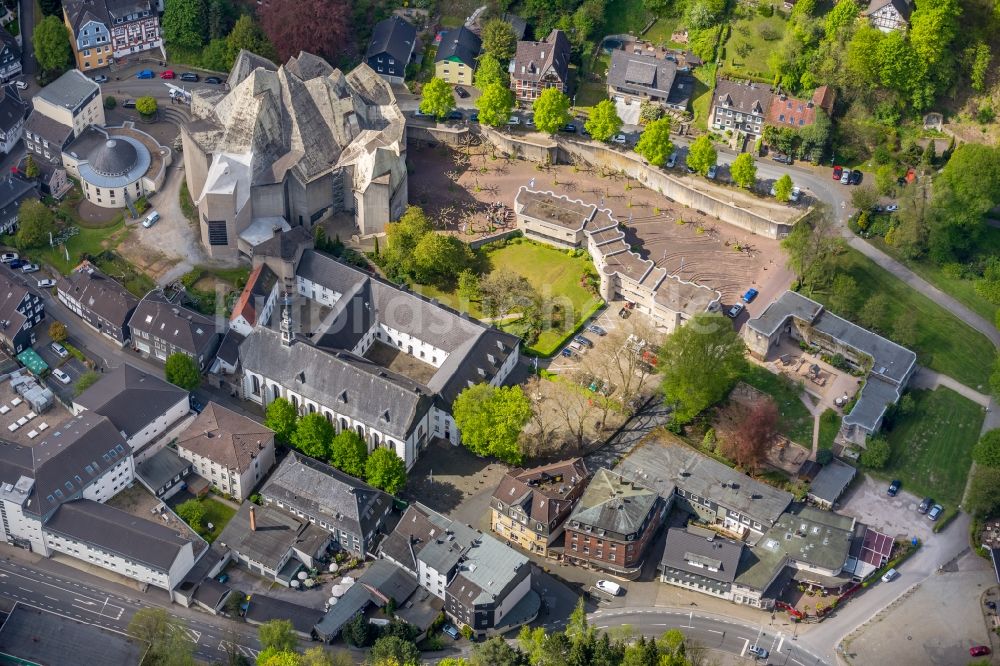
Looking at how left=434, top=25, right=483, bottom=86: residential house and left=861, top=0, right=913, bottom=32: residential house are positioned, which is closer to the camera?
left=861, top=0, right=913, bottom=32: residential house

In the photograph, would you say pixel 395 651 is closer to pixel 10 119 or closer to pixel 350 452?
pixel 350 452

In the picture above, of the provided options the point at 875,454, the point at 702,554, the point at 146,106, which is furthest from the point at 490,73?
the point at 702,554

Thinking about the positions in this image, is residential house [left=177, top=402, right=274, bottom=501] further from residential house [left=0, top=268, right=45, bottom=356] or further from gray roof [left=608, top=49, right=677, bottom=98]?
gray roof [left=608, top=49, right=677, bottom=98]

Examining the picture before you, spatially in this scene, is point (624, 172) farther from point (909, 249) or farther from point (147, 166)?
point (147, 166)

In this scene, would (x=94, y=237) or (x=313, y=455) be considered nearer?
(x=313, y=455)

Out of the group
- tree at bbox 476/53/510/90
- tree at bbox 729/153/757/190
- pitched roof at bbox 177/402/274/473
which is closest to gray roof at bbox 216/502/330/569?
pitched roof at bbox 177/402/274/473

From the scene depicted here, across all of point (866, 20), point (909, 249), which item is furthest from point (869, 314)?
point (866, 20)
